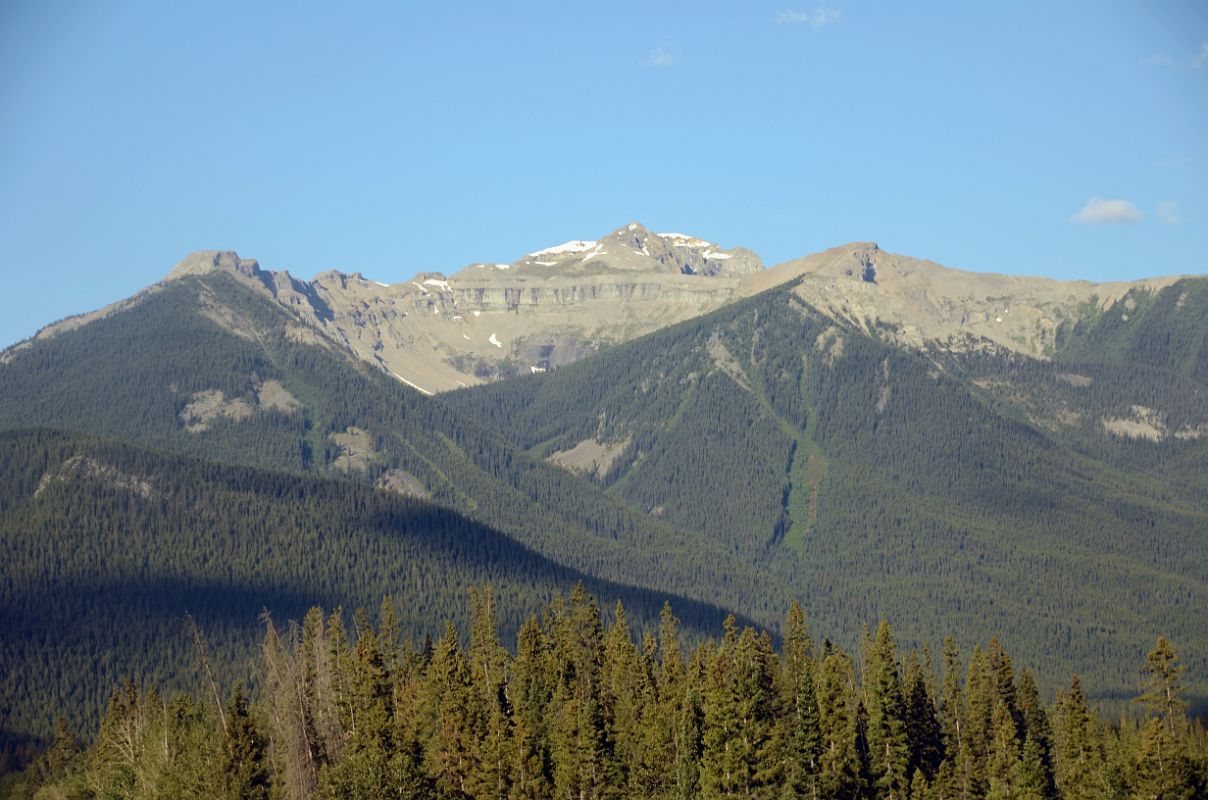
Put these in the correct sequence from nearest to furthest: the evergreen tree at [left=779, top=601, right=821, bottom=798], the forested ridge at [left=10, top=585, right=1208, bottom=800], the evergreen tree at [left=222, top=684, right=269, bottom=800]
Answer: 1. the forested ridge at [left=10, top=585, right=1208, bottom=800]
2. the evergreen tree at [left=779, top=601, right=821, bottom=798]
3. the evergreen tree at [left=222, top=684, right=269, bottom=800]

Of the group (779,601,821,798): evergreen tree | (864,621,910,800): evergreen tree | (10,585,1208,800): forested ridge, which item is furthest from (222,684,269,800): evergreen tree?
(864,621,910,800): evergreen tree

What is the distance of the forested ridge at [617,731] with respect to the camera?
137 metres

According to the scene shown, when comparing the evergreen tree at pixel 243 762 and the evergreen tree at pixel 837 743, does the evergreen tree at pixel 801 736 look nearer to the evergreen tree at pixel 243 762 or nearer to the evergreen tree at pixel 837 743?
the evergreen tree at pixel 837 743

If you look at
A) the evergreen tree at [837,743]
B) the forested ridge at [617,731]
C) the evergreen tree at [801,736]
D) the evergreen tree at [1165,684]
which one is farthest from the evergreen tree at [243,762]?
the evergreen tree at [1165,684]

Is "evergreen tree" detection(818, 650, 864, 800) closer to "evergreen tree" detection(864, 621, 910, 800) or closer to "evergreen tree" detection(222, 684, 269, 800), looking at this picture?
"evergreen tree" detection(864, 621, 910, 800)

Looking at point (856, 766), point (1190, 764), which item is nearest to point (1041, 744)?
point (856, 766)

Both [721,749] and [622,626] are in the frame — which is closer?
[721,749]

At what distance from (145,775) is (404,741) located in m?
20.5

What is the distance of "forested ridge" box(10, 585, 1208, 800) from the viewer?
137 meters

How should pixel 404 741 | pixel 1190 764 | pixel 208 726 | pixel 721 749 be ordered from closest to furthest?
1. pixel 1190 764
2. pixel 721 749
3. pixel 404 741
4. pixel 208 726

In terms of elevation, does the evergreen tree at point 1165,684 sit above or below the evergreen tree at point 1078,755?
above

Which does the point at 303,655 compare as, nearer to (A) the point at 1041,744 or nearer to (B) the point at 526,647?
(B) the point at 526,647

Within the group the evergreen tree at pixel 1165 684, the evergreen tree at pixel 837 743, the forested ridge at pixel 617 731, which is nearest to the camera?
the evergreen tree at pixel 1165 684

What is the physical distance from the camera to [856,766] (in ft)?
476
